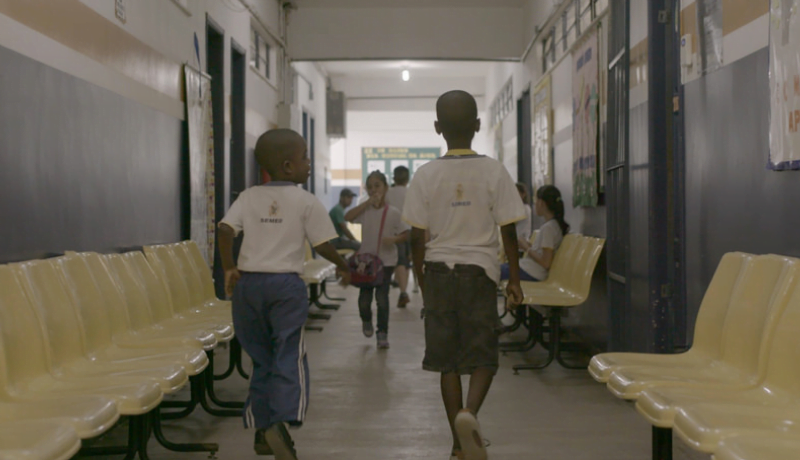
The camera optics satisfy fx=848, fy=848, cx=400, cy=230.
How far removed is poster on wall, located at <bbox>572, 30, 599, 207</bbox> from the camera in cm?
582

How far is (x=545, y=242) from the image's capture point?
6320mm

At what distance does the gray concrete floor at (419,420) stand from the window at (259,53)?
428 cm

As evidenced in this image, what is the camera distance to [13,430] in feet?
6.98

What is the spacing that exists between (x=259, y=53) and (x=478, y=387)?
716cm

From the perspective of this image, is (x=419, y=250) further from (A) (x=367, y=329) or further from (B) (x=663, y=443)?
(A) (x=367, y=329)

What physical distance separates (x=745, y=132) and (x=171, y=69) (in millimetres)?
3865

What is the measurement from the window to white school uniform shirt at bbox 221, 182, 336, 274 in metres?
5.83

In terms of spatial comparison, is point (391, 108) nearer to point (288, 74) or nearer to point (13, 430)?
point (288, 74)

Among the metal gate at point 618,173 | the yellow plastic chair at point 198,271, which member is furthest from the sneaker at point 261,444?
the metal gate at point 618,173

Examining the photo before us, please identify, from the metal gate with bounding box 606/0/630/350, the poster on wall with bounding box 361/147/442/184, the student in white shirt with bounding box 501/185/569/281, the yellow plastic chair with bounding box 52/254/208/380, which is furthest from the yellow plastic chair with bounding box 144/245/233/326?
the poster on wall with bounding box 361/147/442/184

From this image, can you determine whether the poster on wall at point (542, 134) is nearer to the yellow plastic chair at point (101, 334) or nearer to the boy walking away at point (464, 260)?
the boy walking away at point (464, 260)

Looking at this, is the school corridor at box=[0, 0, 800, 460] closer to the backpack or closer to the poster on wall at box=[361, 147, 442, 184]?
the backpack

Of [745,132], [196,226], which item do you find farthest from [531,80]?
[745,132]

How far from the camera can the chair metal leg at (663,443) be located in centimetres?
284
